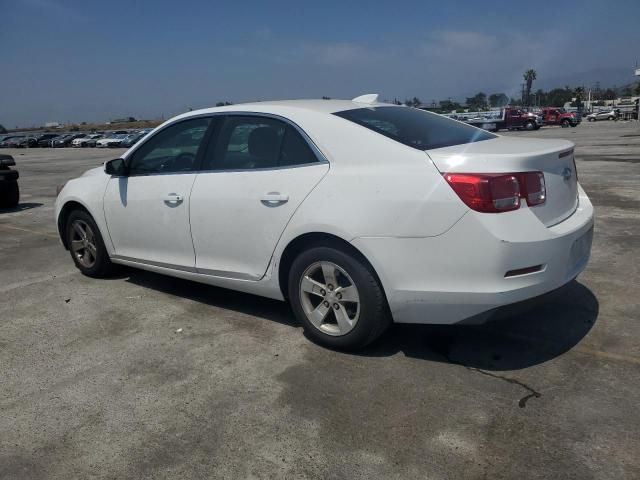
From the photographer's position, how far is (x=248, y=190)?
3.82m

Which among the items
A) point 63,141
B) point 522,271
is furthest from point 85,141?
point 522,271

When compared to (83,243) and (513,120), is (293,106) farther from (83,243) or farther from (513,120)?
(513,120)

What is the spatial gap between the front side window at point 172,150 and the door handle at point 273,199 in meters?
0.89

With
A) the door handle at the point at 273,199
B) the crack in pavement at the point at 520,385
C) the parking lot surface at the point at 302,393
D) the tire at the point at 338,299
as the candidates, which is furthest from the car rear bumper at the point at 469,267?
the door handle at the point at 273,199

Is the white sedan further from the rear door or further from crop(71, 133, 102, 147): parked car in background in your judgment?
crop(71, 133, 102, 147): parked car in background

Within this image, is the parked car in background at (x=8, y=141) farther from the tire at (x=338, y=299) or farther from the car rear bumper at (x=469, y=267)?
the car rear bumper at (x=469, y=267)

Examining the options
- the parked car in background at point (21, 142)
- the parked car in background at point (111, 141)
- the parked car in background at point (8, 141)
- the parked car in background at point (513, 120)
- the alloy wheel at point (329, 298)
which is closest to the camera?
the alloy wheel at point (329, 298)

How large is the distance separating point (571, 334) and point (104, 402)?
2.92 m

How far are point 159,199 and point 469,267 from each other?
A: 99.3 inches

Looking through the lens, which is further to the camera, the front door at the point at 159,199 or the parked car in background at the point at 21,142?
the parked car in background at the point at 21,142

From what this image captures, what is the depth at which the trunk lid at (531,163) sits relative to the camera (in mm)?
3062

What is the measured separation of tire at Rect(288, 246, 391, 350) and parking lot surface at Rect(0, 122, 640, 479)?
15 cm

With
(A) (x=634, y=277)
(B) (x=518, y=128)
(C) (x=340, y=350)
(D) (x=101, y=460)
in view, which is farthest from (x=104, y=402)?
(B) (x=518, y=128)

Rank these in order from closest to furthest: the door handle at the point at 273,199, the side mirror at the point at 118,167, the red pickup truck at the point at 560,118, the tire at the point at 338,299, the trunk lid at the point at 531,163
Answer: the trunk lid at the point at 531,163 < the tire at the point at 338,299 < the door handle at the point at 273,199 < the side mirror at the point at 118,167 < the red pickup truck at the point at 560,118
